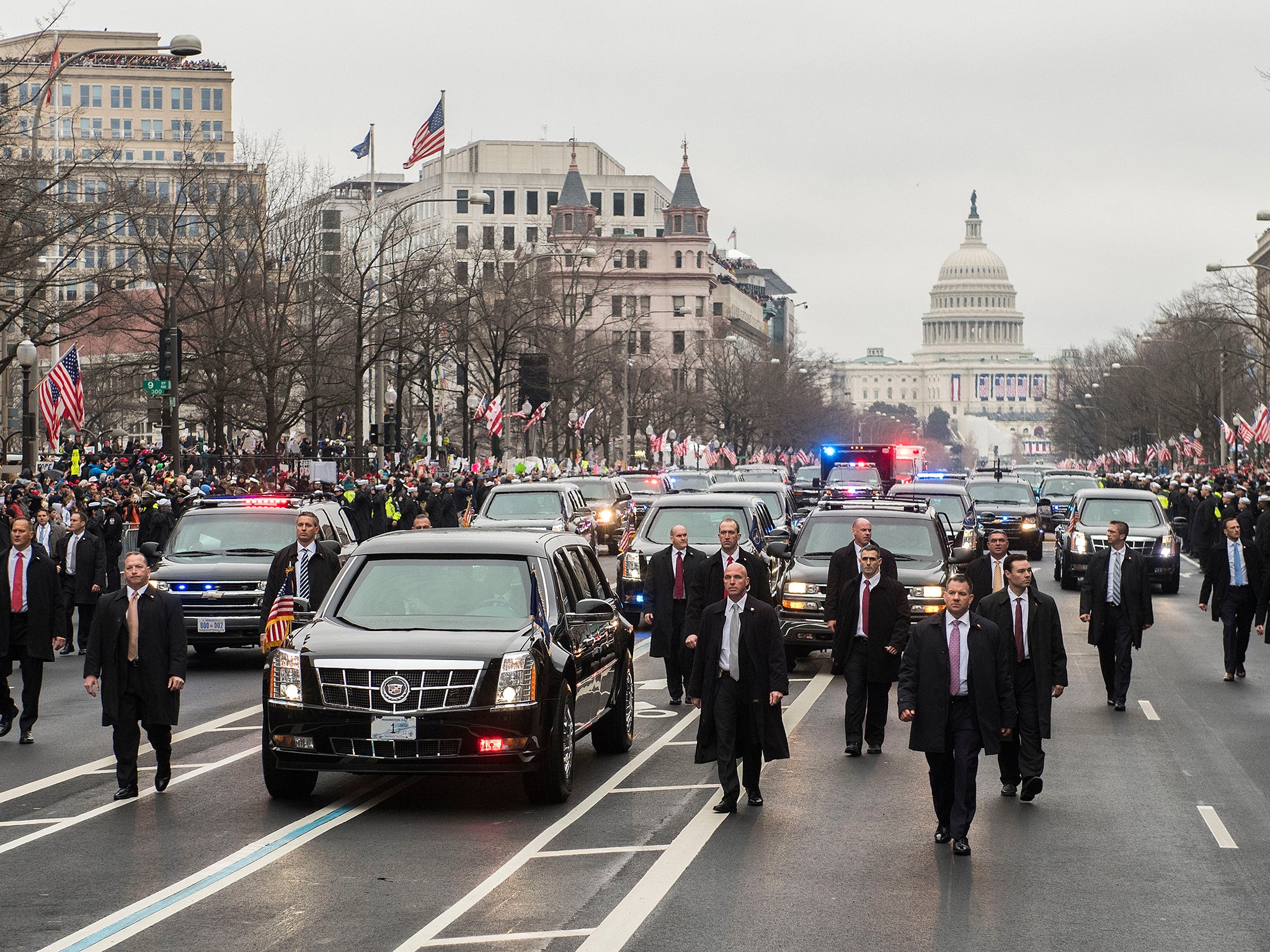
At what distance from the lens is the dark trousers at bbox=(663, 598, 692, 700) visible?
619 inches

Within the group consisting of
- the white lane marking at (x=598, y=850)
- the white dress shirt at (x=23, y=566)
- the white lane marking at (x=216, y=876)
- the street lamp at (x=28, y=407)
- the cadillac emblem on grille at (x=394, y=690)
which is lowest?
the white lane marking at (x=598, y=850)

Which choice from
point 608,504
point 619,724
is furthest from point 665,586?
point 608,504

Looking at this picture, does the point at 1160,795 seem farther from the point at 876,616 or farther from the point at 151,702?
the point at 151,702

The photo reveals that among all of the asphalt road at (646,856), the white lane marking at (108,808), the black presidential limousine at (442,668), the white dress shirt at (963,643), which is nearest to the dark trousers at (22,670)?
the asphalt road at (646,856)

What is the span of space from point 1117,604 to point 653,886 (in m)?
8.23

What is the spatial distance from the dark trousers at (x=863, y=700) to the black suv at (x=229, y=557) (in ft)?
20.1

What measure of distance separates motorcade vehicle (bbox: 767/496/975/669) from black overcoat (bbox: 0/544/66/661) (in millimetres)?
7104

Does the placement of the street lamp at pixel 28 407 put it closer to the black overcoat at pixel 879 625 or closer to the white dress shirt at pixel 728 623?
the black overcoat at pixel 879 625

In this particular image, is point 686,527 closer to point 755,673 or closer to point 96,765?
point 96,765

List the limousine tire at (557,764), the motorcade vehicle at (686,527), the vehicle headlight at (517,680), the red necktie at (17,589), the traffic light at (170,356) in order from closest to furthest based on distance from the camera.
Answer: the vehicle headlight at (517,680)
the limousine tire at (557,764)
the red necktie at (17,589)
the motorcade vehicle at (686,527)
the traffic light at (170,356)

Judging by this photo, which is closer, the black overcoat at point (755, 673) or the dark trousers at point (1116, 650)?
the black overcoat at point (755, 673)

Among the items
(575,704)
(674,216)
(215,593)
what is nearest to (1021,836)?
(575,704)

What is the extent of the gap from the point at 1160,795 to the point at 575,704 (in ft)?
12.5

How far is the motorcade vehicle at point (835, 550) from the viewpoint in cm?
1880
